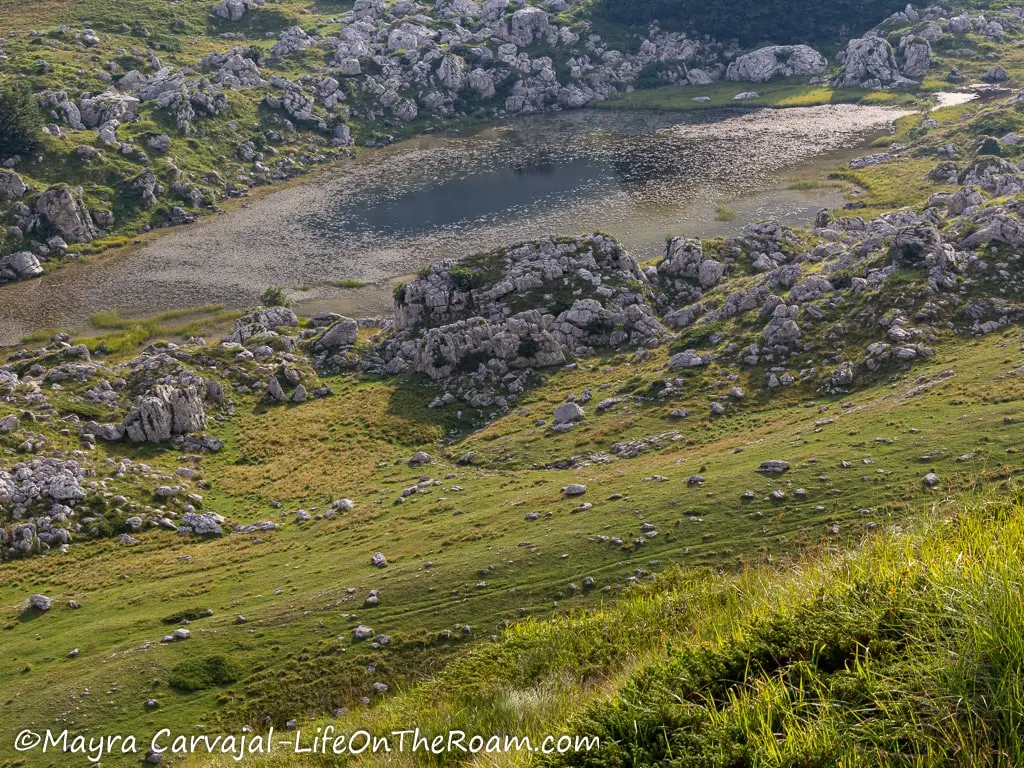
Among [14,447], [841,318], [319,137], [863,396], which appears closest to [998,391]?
[863,396]

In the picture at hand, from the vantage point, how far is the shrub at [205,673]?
129ft

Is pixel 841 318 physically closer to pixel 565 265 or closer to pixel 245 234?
pixel 565 265

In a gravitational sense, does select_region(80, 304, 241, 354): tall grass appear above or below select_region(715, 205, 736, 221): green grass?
below

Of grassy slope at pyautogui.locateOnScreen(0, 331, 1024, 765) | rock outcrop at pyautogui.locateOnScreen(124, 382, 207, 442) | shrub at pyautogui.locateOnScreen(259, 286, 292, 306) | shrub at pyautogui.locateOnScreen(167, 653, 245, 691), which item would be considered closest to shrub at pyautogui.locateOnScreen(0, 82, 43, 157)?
shrub at pyautogui.locateOnScreen(259, 286, 292, 306)

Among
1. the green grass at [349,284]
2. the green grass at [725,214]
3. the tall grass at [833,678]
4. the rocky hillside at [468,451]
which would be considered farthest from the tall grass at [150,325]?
the tall grass at [833,678]

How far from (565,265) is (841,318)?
3036 cm

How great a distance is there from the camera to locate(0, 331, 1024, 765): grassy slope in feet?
128

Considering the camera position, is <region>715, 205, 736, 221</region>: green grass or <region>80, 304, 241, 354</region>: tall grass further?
<region>715, 205, 736, 221</region>: green grass

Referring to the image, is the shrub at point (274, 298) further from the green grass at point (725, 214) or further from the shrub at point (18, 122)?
the green grass at point (725, 214)

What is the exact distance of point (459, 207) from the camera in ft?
488

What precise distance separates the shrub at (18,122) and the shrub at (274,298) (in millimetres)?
62741

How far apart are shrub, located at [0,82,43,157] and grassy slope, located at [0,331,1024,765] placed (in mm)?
108429

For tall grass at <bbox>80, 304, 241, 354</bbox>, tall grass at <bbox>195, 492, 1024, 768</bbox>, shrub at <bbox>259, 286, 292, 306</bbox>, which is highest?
tall grass at <bbox>195, 492, 1024, 768</bbox>

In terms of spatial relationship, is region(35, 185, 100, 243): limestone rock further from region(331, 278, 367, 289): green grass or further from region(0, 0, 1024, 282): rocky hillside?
region(331, 278, 367, 289): green grass
